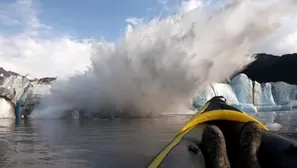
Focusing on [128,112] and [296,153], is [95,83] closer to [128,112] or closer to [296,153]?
[128,112]

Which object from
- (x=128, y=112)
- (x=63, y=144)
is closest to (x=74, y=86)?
(x=128, y=112)

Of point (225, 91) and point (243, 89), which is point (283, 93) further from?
point (225, 91)

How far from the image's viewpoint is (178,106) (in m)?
38.0

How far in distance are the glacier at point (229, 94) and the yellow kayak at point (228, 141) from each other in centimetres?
1820

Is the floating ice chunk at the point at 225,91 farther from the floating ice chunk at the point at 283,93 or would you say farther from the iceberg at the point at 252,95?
the floating ice chunk at the point at 283,93

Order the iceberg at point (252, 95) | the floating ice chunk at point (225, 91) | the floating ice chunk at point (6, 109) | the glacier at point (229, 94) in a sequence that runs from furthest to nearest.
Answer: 1. the floating ice chunk at point (225, 91)
2. the iceberg at point (252, 95)
3. the glacier at point (229, 94)
4. the floating ice chunk at point (6, 109)

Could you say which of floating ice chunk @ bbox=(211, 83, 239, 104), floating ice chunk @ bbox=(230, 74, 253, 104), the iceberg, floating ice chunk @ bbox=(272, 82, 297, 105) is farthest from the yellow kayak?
floating ice chunk @ bbox=(272, 82, 297, 105)

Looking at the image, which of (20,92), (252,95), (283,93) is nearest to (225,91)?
(252,95)

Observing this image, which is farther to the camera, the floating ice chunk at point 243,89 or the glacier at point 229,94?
the floating ice chunk at point 243,89

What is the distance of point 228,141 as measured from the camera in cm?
576

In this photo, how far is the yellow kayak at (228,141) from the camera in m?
3.94

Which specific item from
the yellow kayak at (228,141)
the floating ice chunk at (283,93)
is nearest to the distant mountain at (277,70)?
the floating ice chunk at (283,93)

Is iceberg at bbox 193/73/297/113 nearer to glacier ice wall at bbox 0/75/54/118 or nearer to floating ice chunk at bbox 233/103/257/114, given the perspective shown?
floating ice chunk at bbox 233/103/257/114

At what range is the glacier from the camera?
114 ft
